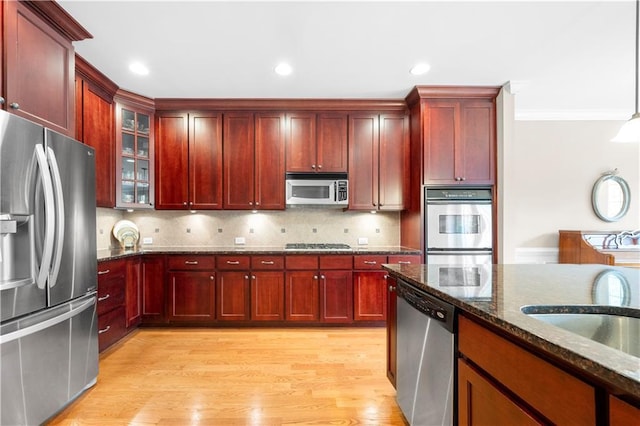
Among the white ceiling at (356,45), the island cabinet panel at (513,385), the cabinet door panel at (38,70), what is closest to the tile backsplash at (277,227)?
the white ceiling at (356,45)

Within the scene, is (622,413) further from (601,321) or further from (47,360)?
(47,360)

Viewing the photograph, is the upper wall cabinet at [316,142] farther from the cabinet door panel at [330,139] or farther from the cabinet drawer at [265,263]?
the cabinet drawer at [265,263]

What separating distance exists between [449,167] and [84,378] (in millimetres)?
3702

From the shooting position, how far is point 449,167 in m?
3.39

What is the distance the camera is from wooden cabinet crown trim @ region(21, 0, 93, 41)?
1916 millimetres

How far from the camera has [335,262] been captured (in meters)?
3.47

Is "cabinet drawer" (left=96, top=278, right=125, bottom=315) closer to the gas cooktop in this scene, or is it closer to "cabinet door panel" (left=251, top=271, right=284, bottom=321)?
"cabinet door panel" (left=251, top=271, right=284, bottom=321)

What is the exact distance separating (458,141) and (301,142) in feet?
5.88

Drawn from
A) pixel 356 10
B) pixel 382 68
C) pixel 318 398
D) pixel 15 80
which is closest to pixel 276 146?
pixel 382 68

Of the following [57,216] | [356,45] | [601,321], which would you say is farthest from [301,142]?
[601,321]

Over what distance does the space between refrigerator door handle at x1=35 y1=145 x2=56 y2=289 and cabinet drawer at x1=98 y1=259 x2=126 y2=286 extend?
0.96 meters

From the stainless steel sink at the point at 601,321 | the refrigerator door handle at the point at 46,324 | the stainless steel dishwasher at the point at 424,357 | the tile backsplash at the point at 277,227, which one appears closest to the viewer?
the stainless steel sink at the point at 601,321

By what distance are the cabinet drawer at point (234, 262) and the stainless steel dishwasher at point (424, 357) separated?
2.03 m

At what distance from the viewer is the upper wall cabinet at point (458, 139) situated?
11.1 feet
